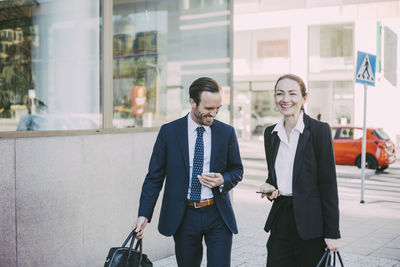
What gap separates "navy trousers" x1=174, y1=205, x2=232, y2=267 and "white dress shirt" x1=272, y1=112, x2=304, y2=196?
0.50 meters

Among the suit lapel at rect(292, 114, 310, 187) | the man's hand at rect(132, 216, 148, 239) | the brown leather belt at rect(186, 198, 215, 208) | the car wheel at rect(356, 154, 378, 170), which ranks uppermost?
the suit lapel at rect(292, 114, 310, 187)

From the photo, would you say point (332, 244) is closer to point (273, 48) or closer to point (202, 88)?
point (202, 88)

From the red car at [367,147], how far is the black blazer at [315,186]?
15.2 m

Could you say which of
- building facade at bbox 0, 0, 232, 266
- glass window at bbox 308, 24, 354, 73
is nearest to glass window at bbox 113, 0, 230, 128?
building facade at bbox 0, 0, 232, 266

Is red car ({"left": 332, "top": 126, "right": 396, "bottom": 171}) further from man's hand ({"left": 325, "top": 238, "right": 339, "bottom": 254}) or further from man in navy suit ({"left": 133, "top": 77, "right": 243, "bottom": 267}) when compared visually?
man's hand ({"left": 325, "top": 238, "right": 339, "bottom": 254})

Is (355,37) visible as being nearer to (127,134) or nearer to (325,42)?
(325,42)

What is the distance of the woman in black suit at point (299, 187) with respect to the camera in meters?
3.41

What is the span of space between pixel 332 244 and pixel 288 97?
97 centimetres

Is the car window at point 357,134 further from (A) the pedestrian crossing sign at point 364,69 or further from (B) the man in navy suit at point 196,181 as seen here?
(B) the man in navy suit at point 196,181

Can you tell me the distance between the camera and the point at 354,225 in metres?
8.85

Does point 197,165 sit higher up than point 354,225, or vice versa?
point 197,165

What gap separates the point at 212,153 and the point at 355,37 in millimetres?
27973

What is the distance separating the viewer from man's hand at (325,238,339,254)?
335 centimetres

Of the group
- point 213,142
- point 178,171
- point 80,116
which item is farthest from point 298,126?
point 80,116
